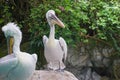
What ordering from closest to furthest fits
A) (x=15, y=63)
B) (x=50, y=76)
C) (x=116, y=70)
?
(x=15, y=63) → (x=50, y=76) → (x=116, y=70)

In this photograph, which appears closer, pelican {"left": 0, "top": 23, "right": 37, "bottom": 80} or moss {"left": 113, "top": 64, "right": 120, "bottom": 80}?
pelican {"left": 0, "top": 23, "right": 37, "bottom": 80}

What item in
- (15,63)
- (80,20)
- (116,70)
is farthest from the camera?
(116,70)

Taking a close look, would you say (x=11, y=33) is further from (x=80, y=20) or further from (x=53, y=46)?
(x=80, y=20)

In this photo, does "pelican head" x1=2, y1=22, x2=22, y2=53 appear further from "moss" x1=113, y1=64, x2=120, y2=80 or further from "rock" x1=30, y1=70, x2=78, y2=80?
"moss" x1=113, y1=64, x2=120, y2=80

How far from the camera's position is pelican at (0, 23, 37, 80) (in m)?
2.50

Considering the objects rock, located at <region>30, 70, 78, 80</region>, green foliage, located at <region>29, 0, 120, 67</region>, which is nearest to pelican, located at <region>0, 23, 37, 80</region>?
rock, located at <region>30, 70, 78, 80</region>

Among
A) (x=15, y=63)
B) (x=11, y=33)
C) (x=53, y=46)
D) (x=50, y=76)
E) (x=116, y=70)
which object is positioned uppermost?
(x=11, y=33)

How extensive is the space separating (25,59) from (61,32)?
2522 mm

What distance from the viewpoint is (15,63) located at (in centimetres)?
250

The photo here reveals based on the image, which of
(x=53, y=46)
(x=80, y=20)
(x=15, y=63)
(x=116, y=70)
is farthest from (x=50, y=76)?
(x=116, y=70)

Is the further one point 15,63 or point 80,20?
point 80,20

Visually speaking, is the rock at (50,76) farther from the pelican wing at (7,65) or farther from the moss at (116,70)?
the moss at (116,70)

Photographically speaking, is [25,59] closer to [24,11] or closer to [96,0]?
[96,0]

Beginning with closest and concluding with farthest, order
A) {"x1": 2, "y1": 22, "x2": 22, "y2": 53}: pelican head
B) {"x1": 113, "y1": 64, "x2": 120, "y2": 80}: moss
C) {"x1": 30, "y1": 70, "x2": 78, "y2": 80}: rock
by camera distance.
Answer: {"x1": 2, "y1": 22, "x2": 22, "y2": 53}: pelican head
{"x1": 30, "y1": 70, "x2": 78, "y2": 80}: rock
{"x1": 113, "y1": 64, "x2": 120, "y2": 80}: moss
